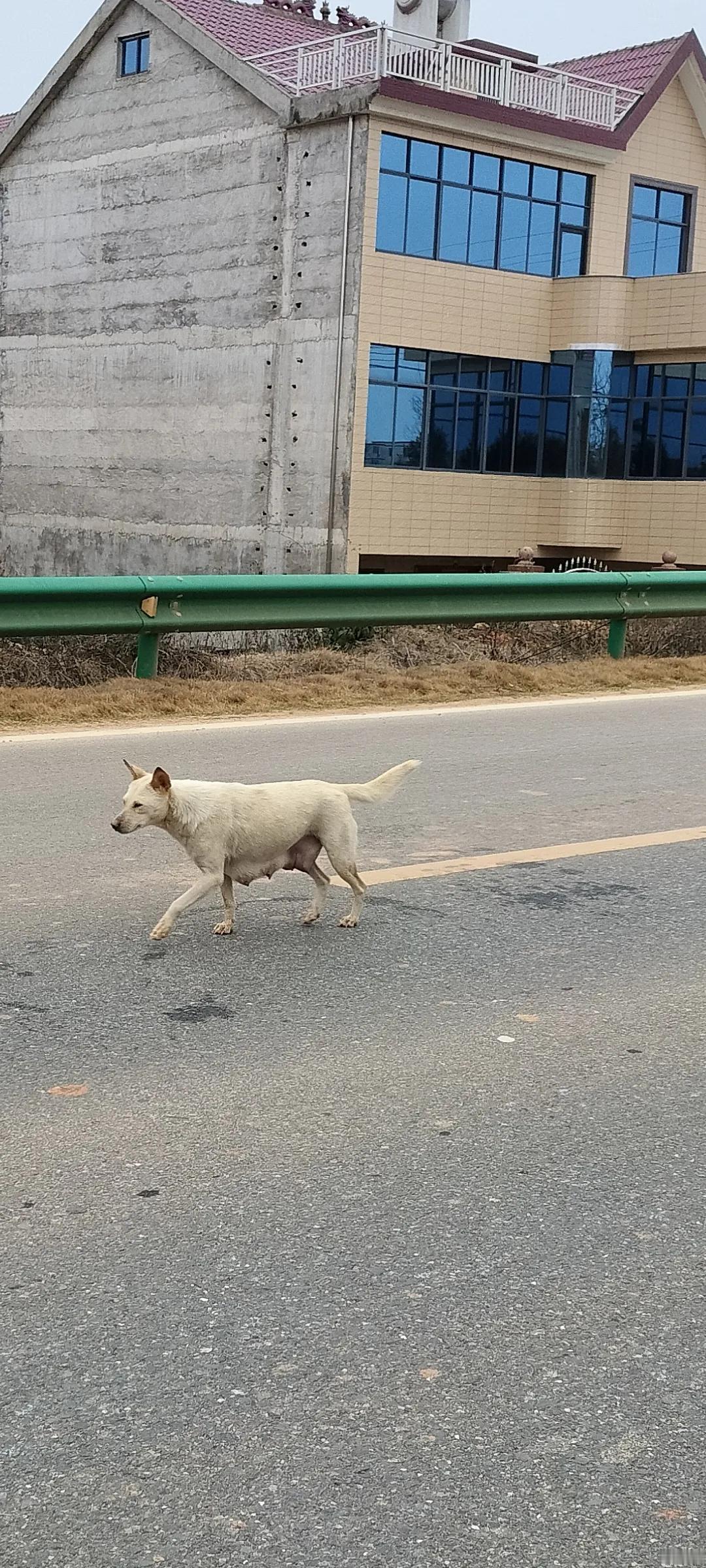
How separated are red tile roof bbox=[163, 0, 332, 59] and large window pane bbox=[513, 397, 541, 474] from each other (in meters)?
8.08

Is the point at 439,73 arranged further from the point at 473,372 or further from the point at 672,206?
the point at 672,206

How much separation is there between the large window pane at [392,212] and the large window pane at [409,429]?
8.03ft

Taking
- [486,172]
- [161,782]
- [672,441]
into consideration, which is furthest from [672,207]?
[161,782]

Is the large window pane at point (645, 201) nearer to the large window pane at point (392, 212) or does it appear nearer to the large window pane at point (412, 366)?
the large window pane at point (392, 212)

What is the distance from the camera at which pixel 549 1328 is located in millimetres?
3441

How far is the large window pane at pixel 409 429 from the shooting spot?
2995cm

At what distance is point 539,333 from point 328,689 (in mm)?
20935

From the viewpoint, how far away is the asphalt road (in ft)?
9.36

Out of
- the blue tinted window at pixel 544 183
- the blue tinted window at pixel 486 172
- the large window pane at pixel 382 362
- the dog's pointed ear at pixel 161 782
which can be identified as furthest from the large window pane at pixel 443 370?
the dog's pointed ear at pixel 161 782

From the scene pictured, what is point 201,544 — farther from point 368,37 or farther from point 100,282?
point 368,37

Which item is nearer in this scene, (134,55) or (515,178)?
(515,178)

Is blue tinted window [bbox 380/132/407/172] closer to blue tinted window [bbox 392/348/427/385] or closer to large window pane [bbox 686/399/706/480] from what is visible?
blue tinted window [bbox 392/348/427/385]

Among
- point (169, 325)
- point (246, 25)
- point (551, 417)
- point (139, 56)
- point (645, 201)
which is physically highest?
point (246, 25)

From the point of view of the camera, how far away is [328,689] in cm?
1264
